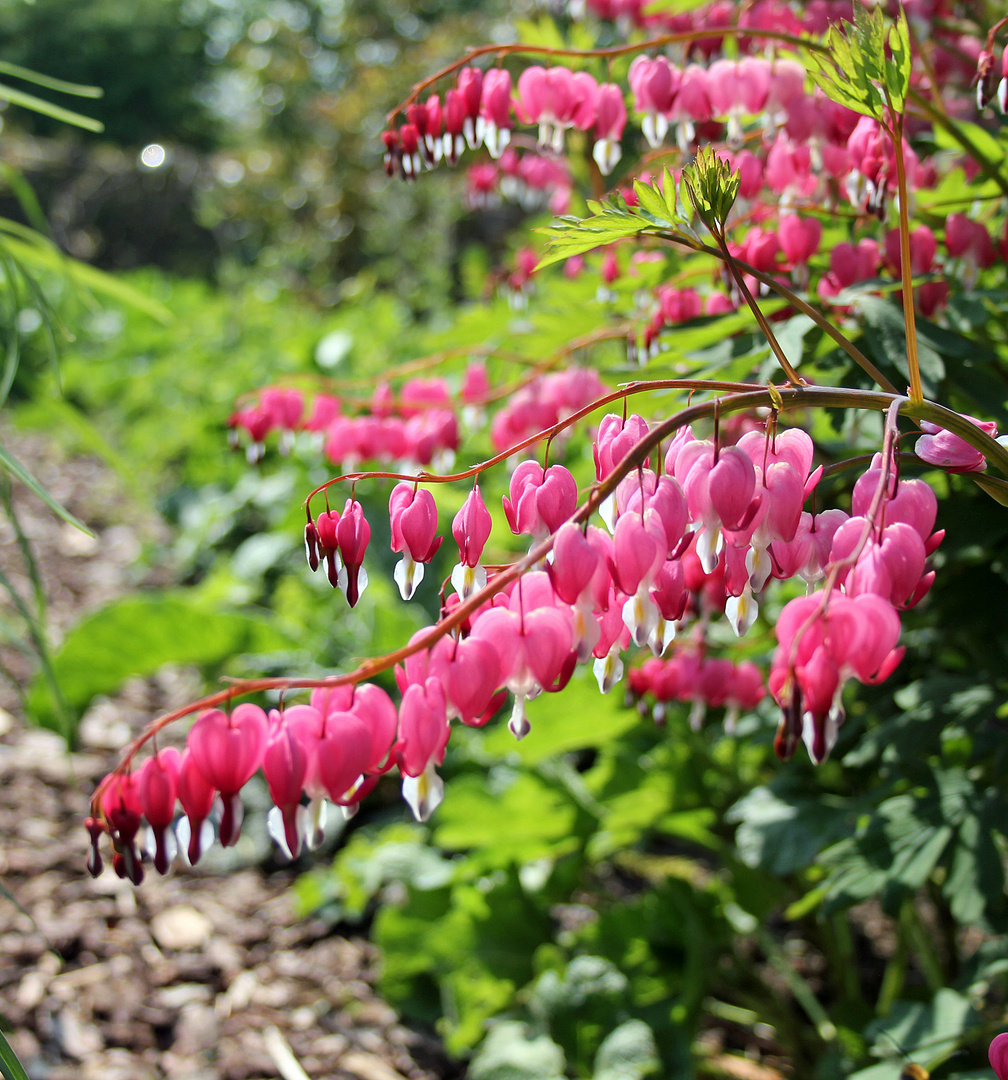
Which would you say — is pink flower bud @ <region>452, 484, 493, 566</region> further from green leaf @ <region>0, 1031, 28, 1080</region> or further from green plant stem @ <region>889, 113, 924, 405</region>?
green leaf @ <region>0, 1031, 28, 1080</region>

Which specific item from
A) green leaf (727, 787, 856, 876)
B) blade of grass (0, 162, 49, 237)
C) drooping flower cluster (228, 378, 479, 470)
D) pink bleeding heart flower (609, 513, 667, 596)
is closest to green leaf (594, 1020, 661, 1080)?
green leaf (727, 787, 856, 876)

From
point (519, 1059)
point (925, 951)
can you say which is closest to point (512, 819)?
point (519, 1059)

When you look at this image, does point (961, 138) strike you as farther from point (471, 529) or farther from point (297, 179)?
point (297, 179)

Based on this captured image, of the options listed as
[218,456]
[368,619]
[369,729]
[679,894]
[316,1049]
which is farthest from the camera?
[218,456]

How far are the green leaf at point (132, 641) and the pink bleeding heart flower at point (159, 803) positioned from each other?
6.03ft

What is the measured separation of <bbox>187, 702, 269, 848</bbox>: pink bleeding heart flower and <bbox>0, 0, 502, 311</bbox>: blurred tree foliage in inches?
138

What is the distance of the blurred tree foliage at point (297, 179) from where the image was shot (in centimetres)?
773

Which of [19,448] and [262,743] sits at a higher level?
[262,743]

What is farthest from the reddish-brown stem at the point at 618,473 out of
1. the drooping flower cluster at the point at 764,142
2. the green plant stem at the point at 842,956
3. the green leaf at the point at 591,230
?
the green plant stem at the point at 842,956

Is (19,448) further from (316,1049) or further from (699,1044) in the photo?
(699,1044)

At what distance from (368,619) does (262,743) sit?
6.01 ft

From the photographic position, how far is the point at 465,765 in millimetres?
2170

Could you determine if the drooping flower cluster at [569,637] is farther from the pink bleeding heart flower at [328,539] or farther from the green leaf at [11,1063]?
the green leaf at [11,1063]

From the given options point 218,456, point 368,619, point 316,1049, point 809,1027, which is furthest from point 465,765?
point 218,456
